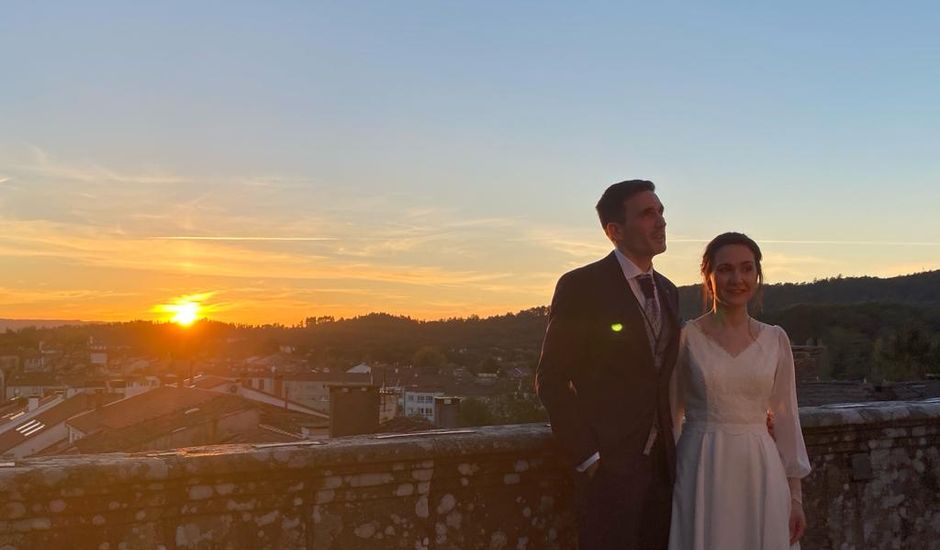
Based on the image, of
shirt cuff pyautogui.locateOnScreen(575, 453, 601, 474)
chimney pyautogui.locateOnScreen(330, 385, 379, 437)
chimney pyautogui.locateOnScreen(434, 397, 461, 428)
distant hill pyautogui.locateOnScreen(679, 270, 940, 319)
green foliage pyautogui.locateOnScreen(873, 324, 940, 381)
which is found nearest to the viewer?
shirt cuff pyautogui.locateOnScreen(575, 453, 601, 474)

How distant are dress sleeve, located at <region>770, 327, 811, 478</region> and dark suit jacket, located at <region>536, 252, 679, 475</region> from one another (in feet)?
1.65

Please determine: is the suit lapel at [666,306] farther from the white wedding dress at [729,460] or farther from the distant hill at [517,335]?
the distant hill at [517,335]

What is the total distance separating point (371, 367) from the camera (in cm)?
6700

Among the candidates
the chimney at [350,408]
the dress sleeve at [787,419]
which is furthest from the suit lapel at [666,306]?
the chimney at [350,408]

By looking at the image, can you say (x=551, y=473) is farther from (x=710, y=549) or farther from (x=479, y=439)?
(x=710, y=549)

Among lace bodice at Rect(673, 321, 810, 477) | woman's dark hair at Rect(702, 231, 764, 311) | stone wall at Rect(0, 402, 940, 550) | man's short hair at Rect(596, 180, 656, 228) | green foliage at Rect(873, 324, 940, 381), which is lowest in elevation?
green foliage at Rect(873, 324, 940, 381)

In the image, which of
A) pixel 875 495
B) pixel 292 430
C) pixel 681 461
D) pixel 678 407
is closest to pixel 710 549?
pixel 681 461

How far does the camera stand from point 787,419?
3.70 meters

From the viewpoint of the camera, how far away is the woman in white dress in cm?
355

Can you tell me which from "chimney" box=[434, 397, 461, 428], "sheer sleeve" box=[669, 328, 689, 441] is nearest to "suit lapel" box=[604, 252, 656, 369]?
"sheer sleeve" box=[669, 328, 689, 441]

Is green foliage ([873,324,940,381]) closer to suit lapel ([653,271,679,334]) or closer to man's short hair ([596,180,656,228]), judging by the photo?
suit lapel ([653,271,679,334])

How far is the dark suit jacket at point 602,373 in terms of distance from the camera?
3389 millimetres

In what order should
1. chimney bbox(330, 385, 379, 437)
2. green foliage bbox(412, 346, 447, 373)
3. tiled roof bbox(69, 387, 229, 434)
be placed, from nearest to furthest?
chimney bbox(330, 385, 379, 437) → tiled roof bbox(69, 387, 229, 434) → green foliage bbox(412, 346, 447, 373)

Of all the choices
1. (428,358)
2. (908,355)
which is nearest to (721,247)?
(908,355)
